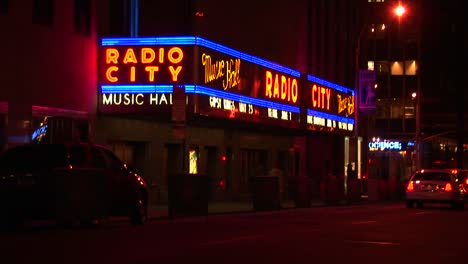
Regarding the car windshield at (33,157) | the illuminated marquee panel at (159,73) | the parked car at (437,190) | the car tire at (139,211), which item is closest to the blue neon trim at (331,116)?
the parked car at (437,190)

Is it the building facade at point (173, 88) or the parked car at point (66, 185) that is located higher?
the building facade at point (173, 88)

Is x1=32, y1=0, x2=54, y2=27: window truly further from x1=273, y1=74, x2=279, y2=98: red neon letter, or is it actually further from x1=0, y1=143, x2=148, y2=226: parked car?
Answer: x1=273, y1=74, x2=279, y2=98: red neon letter

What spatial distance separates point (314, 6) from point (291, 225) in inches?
1089

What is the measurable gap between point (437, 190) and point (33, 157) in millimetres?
19897

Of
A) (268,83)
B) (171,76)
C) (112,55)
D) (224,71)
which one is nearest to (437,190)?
(268,83)

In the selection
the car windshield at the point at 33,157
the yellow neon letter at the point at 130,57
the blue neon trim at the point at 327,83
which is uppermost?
the blue neon trim at the point at 327,83

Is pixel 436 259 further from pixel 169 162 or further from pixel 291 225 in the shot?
pixel 169 162

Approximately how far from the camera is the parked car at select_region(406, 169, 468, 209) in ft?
107

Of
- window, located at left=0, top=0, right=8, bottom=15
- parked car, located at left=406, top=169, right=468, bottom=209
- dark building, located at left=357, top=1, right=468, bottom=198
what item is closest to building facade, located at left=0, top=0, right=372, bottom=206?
window, located at left=0, top=0, right=8, bottom=15

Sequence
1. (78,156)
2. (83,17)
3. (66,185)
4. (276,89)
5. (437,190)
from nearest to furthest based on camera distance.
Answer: (66,185) → (78,156) → (83,17) → (437,190) → (276,89)

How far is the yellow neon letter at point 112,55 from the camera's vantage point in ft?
90.7

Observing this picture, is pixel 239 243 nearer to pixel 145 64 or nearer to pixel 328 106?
pixel 145 64

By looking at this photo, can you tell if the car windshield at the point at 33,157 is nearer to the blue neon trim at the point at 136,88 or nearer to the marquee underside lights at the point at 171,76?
the marquee underside lights at the point at 171,76

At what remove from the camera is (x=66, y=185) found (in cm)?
1766
